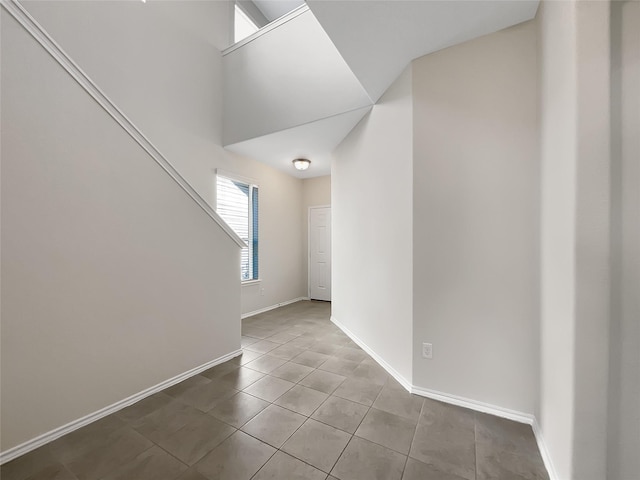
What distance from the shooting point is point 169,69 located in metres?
3.21

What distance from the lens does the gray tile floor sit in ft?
4.42

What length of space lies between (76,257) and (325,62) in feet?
9.78

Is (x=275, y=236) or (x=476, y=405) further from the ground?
Answer: (x=275, y=236)

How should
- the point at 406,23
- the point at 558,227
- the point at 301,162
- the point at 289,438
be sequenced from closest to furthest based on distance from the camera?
the point at 558,227 → the point at 289,438 → the point at 406,23 → the point at 301,162

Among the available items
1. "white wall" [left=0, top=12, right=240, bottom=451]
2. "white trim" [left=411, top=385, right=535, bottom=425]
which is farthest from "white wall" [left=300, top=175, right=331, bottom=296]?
"white trim" [left=411, top=385, right=535, bottom=425]

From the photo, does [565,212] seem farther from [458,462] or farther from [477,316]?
[458,462]

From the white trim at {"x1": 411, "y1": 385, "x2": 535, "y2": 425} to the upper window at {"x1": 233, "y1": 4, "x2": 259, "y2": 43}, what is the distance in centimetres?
537

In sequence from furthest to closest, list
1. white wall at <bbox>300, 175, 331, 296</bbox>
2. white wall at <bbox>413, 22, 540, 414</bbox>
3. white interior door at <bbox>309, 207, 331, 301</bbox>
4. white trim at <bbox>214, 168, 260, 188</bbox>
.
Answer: white wall at <bbox>300, 175, 331, 296</bbox> → white interior door at <bbox>309, 207, 331, 301</bbox> → white trim at <bbox>214, 168, 260, 188</bbox> → white wall at <bbox>413, 22, 540, 414</bbox>

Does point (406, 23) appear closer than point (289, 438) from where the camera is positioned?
No

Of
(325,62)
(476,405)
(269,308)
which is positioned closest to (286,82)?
(325,62)

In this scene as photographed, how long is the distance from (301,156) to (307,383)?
332cm

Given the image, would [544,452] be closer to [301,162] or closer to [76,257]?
[76,257]

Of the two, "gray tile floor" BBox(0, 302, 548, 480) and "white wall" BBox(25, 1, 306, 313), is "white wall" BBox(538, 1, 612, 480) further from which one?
"white wall" BBox(25, 1, 306, 313)

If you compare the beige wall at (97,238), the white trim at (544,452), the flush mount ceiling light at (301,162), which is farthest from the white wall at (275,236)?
the white trim at (544,452)
